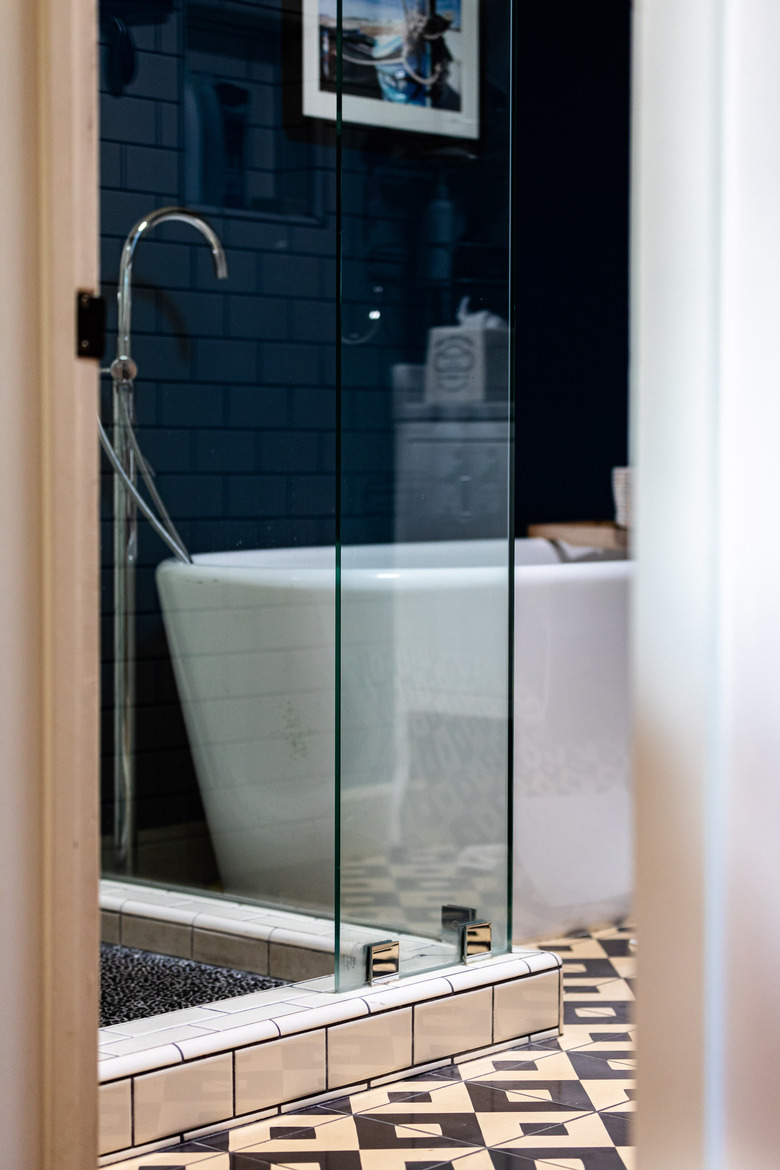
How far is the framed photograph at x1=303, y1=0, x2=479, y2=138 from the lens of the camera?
2916 millimetres

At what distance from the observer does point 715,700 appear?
3.56 feet

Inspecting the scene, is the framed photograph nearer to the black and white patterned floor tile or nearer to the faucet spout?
the faucet spout

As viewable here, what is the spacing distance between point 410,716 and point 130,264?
1165 millimetres

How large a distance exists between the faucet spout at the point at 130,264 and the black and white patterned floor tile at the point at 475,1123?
1509mm

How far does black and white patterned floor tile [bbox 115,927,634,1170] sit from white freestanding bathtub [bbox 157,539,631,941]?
0.33m

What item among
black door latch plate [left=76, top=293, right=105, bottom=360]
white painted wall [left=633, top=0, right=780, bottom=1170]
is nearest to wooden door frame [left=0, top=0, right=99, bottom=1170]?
black door latch plate [left=76, top=293, right=105, bottom=360]

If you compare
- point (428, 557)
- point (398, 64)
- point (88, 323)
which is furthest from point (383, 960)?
point (398, 64)

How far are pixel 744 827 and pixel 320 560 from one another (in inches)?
73.0

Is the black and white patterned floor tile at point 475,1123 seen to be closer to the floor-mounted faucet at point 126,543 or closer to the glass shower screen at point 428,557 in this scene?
the glass shower screen at point 428,557

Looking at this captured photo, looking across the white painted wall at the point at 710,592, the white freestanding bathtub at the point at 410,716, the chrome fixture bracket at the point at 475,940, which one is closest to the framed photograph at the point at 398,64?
the white freestanding bathtub at the point at 410,716

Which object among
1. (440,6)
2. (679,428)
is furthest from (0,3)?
(440,6)

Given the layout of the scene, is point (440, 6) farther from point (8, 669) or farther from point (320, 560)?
point (8, 669)

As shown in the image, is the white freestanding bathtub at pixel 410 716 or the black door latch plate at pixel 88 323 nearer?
the black door latch plate at pixel 88 323

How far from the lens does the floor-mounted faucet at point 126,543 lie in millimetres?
3004
